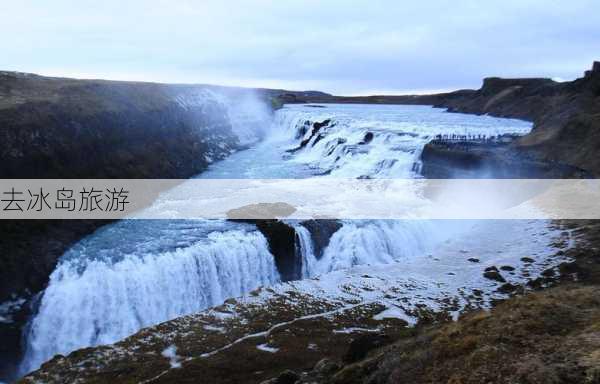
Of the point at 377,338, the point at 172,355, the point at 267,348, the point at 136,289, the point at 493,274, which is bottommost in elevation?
the point at 172,355

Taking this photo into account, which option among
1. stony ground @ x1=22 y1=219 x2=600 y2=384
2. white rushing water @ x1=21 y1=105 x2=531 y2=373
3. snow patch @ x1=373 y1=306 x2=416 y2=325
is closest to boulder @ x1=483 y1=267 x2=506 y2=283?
stony ground @ x1=22 y1=219 x2=600 y2=384

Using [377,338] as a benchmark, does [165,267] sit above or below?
below

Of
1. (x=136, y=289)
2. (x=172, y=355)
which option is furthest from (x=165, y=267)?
(x=172, y=355)

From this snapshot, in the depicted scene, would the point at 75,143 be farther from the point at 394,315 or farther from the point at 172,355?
the point at 394,315

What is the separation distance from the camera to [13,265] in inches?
849

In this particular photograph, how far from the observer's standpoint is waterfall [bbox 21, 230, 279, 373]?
61.6 feet

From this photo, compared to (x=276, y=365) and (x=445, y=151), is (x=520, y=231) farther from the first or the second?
(x=276, y=365)

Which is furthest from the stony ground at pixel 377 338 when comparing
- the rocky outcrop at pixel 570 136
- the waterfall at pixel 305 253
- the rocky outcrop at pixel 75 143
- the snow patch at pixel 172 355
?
the rocky outcrop at pixel 570 136

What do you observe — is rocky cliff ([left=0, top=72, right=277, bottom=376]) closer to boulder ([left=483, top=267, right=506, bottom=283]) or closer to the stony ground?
the stony ground

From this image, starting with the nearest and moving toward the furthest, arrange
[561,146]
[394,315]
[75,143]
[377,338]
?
[377,338]
[394,315]
[75,143]
[561,146]

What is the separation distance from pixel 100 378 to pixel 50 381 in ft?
4.53

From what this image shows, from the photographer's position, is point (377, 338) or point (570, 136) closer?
point (377, 338)

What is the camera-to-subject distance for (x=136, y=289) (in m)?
20.0

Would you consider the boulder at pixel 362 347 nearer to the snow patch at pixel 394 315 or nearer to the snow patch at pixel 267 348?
the snow patch at pixel 267 348
